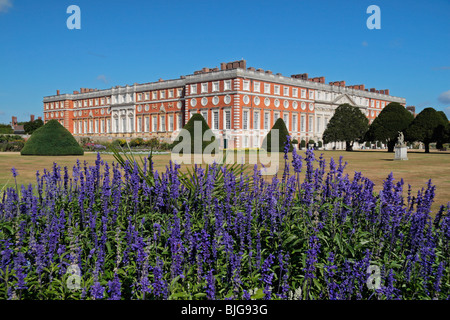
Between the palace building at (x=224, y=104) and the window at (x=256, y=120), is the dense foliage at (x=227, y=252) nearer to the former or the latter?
the palace building at (x=224, y=104)

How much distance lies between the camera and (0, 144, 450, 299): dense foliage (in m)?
Answer: 2.60

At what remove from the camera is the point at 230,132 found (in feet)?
148

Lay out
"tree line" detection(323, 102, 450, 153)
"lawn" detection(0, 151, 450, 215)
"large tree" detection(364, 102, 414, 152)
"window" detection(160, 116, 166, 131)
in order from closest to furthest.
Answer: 1. "lawn" detection(0, 151, 450, 215)
2. "tree line" detection(323, 102, 450, 153)
3. "large tree" detection(364, 102, 414, 152)
4. "window" detection(160, 116, 166, 131)

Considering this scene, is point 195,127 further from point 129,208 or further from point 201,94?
point 129,208

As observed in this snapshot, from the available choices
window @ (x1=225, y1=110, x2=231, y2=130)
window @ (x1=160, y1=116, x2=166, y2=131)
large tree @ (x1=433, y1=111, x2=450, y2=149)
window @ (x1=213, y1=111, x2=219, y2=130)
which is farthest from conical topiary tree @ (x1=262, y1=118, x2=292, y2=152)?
window @ (x1=160, y1=116, x2=166, y2=131)

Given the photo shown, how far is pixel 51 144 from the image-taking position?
26.0 m

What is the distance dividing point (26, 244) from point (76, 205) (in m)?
0.79

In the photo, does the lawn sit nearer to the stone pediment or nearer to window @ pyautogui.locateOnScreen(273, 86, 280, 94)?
window @ pyautogui.locateOnScreen(273, 86, 280, 94)

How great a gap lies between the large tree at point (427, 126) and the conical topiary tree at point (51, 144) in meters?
35.0

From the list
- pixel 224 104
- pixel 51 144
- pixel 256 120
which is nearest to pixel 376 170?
pixel 51 144

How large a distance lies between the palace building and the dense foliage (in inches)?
1620

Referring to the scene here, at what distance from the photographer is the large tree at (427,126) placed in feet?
130

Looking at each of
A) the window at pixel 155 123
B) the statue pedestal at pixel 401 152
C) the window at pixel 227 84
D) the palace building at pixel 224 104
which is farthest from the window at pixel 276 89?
the statue pedestal at pixel 401 152

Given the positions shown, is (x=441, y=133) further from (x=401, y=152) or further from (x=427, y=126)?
(x=401, y=152)
